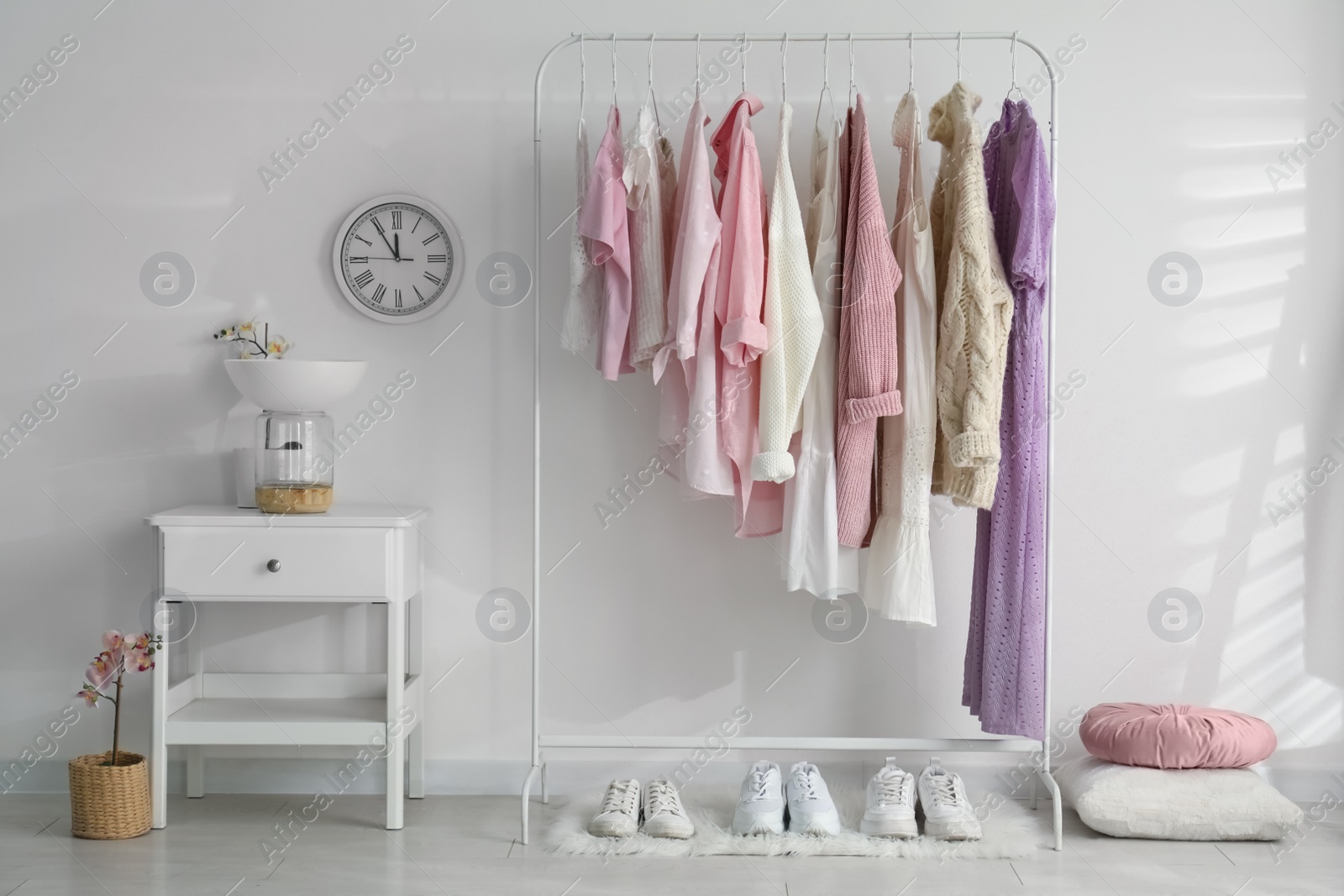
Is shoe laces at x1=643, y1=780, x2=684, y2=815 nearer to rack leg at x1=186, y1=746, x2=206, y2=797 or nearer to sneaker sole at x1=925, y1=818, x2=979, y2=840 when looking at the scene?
sneaker sole at x1=925, y1=818, x2=979, y2=840

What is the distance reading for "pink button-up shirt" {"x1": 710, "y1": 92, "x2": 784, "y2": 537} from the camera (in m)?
2.22

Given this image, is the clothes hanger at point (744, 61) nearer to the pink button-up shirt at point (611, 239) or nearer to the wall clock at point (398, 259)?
the pink button-up shirt at point (611, 239)

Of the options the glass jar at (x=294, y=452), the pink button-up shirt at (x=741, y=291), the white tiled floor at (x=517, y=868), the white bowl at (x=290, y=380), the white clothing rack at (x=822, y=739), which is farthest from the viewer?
the glass jar at (x=294, y=452)

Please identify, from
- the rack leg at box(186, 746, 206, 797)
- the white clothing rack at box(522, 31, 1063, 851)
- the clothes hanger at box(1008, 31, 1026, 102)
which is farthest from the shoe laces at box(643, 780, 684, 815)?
the clothes hanger at box(1008, 31, 1026, 102)

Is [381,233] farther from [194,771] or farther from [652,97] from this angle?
[194,771]

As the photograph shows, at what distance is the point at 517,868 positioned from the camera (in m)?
2.20

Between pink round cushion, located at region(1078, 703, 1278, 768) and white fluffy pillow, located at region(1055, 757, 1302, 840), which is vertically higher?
pink round cushion, located at region(1078, 703, 1278, 768)

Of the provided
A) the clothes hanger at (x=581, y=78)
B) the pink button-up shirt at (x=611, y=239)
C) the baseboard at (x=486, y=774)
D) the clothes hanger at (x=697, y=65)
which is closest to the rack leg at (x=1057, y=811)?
the baseboard at (x=486, y=774)

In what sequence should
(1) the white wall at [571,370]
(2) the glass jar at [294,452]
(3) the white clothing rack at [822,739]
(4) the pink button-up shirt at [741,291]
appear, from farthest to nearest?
(1) the white wall at [571,370] < (2) the glass jar at [294,452] < (3) the white clothing rack at [822,739] < (4) the pink button-up shirt at [741,291]

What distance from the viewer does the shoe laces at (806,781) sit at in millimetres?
2377

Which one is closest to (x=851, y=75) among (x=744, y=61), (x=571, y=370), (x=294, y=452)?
(x=744, y=61)

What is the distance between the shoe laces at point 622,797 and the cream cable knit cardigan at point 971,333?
101 cm

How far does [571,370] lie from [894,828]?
4.38 ft

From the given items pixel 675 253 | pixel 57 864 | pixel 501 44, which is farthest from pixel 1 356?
pixel 675 253
